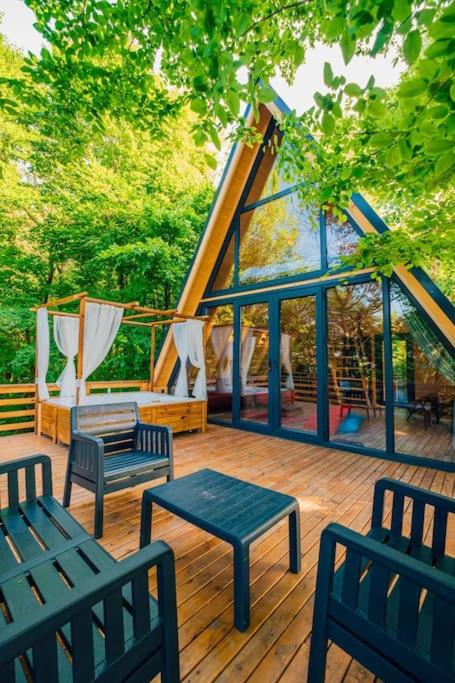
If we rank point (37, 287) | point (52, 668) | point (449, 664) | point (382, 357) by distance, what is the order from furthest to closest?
point (37, 287)
point (382, 357)
point (449, 664)
point (52, 668)

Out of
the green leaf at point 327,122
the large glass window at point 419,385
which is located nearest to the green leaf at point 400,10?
the green leaf at point 327,122

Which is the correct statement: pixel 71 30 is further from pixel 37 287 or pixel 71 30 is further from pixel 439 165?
pixel 37 287

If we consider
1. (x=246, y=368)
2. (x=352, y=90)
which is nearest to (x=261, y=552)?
(x=352, y=90)

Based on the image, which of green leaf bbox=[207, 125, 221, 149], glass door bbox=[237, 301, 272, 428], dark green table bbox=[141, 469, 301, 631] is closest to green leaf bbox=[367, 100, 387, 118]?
green leaf bbox=[207, 125, 221, 149]

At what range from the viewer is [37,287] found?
891 centimetres

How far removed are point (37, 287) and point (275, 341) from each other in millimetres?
7735

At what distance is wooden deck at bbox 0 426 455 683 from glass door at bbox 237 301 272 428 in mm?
1300

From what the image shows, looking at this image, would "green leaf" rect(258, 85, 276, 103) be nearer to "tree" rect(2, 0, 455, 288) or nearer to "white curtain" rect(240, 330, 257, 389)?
"tree" rect(2, 0, 455, 288)

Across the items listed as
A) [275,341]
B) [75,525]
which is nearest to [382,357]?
[275,341]

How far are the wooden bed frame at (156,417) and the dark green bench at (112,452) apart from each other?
1560mm

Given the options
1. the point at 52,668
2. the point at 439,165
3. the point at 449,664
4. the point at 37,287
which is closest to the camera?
the point at 52,668

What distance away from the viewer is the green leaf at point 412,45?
1000 millimetres

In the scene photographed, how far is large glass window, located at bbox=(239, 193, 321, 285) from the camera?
17.2ft

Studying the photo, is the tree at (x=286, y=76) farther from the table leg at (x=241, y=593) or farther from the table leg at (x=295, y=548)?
the table leg at (x=295, y=548)
